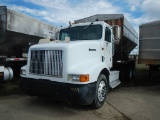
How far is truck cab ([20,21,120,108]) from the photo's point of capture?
4875 millimetres

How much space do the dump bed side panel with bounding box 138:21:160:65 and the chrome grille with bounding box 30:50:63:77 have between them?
5.07 metres

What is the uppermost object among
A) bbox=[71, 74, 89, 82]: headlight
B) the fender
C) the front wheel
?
the fender

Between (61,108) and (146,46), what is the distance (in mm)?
5140

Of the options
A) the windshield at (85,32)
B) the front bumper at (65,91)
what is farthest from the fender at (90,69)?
the windshield at (85,32)

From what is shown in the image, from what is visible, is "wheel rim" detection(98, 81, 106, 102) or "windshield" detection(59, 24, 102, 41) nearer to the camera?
"wheel rim" detection(98, 81, 106, 102)

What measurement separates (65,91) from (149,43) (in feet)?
17.6


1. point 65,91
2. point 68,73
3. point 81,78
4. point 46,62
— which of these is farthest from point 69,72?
point 46,62

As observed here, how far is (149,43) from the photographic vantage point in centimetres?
875

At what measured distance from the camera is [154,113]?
5395mm

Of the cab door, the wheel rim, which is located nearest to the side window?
the cab door

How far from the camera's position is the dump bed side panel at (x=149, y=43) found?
850 centimetres

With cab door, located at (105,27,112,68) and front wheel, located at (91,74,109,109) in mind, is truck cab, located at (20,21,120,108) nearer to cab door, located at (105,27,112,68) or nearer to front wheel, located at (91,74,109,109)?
front wheel, located at (91,74,109,109)

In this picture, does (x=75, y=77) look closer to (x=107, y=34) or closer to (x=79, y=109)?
(x=79, y=109)

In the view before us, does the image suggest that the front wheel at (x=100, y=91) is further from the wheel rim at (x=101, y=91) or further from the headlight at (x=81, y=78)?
the headlight at (x=81, y=78)
